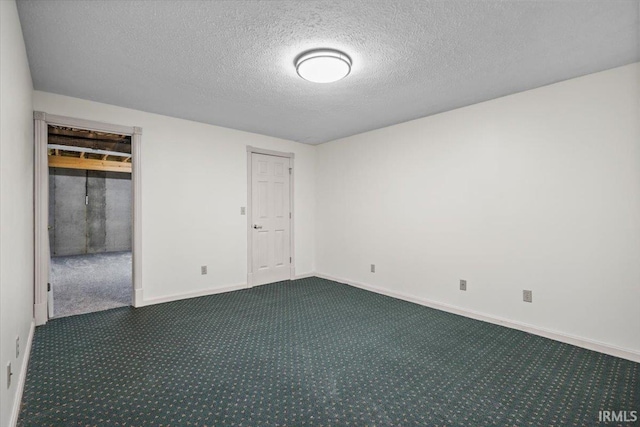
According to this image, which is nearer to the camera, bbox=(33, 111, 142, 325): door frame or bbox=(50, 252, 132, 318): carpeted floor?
bbox=(33, 111, 142, 325): door frame

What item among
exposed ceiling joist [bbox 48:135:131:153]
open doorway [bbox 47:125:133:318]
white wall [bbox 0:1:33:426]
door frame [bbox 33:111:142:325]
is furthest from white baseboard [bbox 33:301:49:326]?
exposed ceiling joist [bbox 48:135:131:153]

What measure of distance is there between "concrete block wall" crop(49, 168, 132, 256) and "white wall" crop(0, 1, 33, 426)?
23.5 feet

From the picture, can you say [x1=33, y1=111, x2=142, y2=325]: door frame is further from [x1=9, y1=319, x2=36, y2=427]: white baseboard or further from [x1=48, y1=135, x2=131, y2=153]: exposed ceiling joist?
[x1=48, y1=135, x2=131, y2=153]: exposed ceiling joist

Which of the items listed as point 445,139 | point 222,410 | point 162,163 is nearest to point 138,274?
point 162,163

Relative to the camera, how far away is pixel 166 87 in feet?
10.2

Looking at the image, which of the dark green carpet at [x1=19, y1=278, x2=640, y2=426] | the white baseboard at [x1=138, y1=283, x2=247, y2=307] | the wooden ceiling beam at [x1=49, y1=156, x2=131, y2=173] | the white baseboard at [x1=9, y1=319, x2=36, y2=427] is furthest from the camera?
the wooden ceiling beam at [x1=49, y1=156, x2=131, y2=173]

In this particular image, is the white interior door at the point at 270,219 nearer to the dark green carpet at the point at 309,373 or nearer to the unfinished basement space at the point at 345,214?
the unfinished basement space at the point at 345,214

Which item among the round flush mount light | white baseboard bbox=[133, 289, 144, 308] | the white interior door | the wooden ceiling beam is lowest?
white baseboard bbox=[133, 289, 144, 308]

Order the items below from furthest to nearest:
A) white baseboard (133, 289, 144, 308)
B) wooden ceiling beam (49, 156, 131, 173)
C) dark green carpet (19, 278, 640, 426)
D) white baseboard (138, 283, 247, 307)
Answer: wooden ceiling beam (49, 156, 131, 173)
white baseboard (138, 283, 247, 307)
white baseboard (133, 289, 144, 308)
dark green carpet (19, 278, 640, 426)

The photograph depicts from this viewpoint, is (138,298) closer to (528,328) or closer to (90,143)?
(90,143)

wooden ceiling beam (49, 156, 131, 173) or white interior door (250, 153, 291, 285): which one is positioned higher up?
wooden ceiling beam (49, 156, 131, 173)

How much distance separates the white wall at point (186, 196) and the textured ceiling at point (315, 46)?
465 millimetres

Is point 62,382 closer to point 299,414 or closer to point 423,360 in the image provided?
point 299,414

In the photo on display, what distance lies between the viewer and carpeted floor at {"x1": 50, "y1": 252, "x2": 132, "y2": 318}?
152 inches
